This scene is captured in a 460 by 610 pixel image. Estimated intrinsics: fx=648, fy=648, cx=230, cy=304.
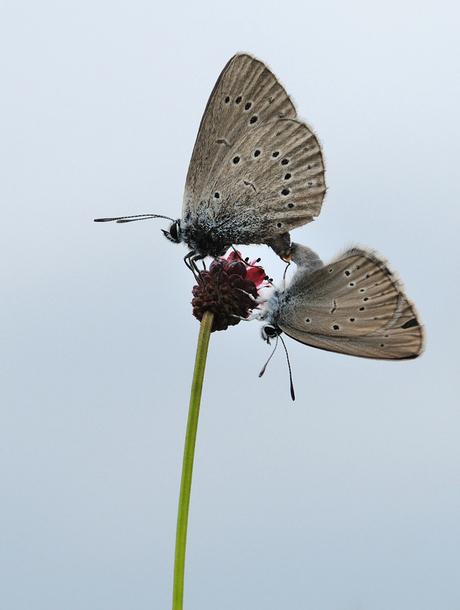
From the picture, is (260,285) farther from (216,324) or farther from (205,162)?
(205,162)

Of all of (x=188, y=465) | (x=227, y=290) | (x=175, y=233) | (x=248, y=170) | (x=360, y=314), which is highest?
(x=248, y=170)

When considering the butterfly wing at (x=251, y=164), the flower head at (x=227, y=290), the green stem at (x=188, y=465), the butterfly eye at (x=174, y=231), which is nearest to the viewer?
the green stem at (x=188, y=465)

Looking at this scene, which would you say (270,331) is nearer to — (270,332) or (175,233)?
(270,332)

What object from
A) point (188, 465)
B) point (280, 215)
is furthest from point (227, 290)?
point (188, 465)

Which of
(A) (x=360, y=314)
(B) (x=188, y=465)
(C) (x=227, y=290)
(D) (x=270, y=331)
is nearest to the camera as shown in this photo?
(B) (x=188, y=465)

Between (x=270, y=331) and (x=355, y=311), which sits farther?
(x=270, y=331)

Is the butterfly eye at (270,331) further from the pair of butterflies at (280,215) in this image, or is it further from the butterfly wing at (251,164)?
the butterfly wing at (251,164)

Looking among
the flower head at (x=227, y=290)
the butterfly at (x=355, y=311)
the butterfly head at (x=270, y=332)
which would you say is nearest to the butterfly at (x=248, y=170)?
the flower head at (x=227, y=290)

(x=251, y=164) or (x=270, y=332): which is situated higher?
(x=251, y=164)
